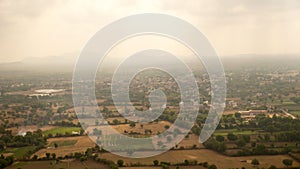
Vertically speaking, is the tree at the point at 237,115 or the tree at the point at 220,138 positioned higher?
the tree at the point at 237,115

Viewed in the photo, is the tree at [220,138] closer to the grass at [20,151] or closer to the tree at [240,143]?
the tree at [240,143]

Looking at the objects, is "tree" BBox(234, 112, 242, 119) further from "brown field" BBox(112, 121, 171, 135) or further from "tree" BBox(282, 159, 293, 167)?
"tree" BBox(282, 159, 293, 167)

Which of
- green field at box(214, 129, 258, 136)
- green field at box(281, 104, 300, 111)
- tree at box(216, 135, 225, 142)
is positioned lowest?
tree at box(216, 135, 225, 142)

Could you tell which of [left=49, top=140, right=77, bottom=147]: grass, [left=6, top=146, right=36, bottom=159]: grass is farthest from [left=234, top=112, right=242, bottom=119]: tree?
[left=6, top=146, right=36, bottom=159]: grass

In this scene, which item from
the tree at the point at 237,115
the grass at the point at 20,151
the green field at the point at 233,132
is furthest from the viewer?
the tree at the point at 237,115

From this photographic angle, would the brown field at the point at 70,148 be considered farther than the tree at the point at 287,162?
Yes

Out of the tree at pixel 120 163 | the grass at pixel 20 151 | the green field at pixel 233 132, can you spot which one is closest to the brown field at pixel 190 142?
the green field at pixel 233 132

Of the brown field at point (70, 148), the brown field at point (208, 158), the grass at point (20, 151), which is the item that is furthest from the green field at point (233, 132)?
the grass at point (20, 151)

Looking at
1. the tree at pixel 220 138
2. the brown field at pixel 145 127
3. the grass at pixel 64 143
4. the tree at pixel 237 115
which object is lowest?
the grass at pixel 64 143

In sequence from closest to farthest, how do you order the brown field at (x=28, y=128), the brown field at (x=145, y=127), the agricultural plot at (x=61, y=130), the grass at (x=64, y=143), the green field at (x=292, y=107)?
the grass at (x=64, y=143), the brown field at (x=145, y=127), the agricultural plot at (x=61, y=130), the brown field at (x=28, y=128), the green field at (x=292, y=107)

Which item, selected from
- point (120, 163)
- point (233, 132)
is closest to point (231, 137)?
point (233, 132)
